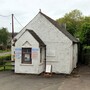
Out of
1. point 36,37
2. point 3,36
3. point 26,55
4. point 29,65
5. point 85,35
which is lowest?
point 29,65

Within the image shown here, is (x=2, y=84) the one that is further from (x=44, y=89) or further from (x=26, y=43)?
(x=26, y=43)

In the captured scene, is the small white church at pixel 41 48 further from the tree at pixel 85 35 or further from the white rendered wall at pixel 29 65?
the tree at pixel 85 35

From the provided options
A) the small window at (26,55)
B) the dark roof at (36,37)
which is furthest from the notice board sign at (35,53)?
the dark roof at (36,37)

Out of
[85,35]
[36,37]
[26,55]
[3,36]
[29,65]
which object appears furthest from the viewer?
[3,36]

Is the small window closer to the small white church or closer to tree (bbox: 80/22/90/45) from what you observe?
the small white church

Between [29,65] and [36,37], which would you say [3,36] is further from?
[29,65]

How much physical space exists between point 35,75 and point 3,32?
6832 centimetres

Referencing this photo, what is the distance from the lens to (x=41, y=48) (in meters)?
23.5

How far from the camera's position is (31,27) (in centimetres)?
2488

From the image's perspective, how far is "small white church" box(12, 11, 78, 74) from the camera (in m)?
22.7

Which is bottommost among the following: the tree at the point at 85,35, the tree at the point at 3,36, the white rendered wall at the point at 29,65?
the white rendered wall at the point at 29,65

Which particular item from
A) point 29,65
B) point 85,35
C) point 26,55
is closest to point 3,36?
point 85,35

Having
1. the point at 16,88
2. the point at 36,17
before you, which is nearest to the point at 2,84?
the point at 16,88

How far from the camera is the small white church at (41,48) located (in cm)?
2267
